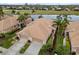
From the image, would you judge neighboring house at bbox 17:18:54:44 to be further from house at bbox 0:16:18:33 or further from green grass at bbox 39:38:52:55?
house at bbox 0:16:18:33

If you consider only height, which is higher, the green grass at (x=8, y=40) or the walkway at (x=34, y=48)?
the green grass at (x=8, y=40)

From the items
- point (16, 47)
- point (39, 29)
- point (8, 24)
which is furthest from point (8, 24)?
point (39, 29)

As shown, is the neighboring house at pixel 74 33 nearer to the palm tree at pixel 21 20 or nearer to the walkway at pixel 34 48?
the walkway at pixel 34 48

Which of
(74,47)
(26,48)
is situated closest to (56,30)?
(74,47)

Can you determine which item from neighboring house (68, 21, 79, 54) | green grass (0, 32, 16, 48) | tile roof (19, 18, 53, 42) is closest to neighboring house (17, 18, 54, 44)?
tile roof (19, 18, 53, 42)

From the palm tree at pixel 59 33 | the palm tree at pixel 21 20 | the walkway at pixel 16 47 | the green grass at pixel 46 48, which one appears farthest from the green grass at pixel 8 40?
the palm tree at pixel 59 33

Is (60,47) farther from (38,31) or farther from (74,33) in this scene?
(38,31)

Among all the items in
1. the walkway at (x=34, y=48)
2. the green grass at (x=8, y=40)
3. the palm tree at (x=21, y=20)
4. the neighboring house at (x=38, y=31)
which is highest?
the palm tree at (x=21, y=20)
